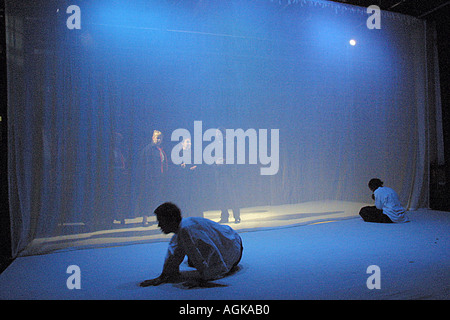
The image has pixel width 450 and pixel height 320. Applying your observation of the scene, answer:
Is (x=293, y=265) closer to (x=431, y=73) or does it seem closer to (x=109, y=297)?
(x=109, y=297)

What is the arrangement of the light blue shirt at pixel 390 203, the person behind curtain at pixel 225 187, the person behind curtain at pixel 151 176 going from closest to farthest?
the person behind curtain at pixel 151 176 < the person behind curtain at pixel 225 187 < the light blue shirt at pixel 390 203

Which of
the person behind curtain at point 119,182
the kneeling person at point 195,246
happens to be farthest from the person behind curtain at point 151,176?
the kneeling person at point 195,246

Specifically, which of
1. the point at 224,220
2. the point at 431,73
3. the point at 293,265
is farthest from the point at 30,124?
the point at 431,73

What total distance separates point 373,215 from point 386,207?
21 centimetres

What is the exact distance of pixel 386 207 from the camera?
4.88 metres

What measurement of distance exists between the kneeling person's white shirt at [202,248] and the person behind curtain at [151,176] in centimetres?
169

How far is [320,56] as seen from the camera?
523 cm

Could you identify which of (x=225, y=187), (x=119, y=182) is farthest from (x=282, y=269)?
(x=119, y=182)

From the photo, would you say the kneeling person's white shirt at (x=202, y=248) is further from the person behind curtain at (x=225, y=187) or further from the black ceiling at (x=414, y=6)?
the black ceiling at (x=414, y=6)

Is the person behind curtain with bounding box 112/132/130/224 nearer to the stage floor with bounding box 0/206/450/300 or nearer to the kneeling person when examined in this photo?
the stage floor with bounding box 0/206/450/300

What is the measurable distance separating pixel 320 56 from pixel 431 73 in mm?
2326

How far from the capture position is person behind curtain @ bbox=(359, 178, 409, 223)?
4812 millimetres

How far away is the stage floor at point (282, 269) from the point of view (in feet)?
7.72

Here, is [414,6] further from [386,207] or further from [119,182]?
[119,182]
